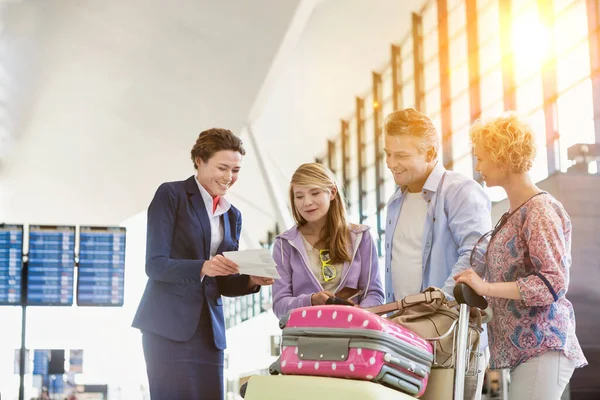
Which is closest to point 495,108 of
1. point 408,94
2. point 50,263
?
point 408,94

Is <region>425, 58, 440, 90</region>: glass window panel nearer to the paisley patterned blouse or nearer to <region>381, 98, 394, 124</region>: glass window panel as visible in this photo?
<region>381, 98, 394, 124</region>: glass window panel

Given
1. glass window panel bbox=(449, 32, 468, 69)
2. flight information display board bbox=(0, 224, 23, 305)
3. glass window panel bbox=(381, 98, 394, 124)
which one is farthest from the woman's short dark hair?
glass window panel bbox=(381, 98, 394, 124)

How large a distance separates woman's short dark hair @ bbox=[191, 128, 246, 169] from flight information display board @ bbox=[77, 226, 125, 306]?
30.7ft

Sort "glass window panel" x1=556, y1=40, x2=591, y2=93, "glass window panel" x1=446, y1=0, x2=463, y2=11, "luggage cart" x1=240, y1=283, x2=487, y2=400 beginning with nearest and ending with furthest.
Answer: "luggage cart" x1=240, y1=283, x2=487, y2=400 → "glass window panel" x1=556, y1=40, x2=591, y2=93 → "glass window panel" x1=446, y1=0, x2=463, y2=11

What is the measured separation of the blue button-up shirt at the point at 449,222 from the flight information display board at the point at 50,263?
1019 centimetres

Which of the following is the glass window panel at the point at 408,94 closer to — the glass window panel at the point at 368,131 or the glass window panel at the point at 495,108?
the glass window panel at the point at 368,131

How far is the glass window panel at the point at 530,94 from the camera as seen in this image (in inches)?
655

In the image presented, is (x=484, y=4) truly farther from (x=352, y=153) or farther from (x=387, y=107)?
(x=352, y=153)

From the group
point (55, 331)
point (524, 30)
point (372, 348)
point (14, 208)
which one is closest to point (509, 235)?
point (372, 348)

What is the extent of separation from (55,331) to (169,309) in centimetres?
1199

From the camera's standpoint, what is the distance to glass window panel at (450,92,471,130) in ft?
67.0

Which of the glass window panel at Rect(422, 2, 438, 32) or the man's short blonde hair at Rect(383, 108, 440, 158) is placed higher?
the glass window panel at Rect(422, 2, 438, 32)

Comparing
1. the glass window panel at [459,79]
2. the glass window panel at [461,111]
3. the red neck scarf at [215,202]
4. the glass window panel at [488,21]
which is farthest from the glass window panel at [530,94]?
the red neck scarf at [215,202]

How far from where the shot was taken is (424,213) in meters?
3.79
